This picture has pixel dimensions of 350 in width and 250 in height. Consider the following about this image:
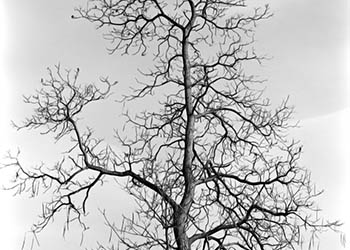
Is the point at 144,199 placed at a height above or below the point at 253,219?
below

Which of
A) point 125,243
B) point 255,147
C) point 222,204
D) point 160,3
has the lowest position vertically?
point 125,243

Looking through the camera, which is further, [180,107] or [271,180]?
[180,107]

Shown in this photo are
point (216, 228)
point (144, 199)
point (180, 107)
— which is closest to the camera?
point (144, 199)

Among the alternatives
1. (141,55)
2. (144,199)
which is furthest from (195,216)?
(141,55)

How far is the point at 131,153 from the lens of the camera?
26.5ft

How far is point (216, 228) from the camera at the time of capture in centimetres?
787

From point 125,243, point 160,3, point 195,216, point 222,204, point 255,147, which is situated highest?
point 160,3

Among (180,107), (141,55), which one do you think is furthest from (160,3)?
(180,107)

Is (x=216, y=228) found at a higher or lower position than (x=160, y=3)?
lower

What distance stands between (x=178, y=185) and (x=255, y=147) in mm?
1535

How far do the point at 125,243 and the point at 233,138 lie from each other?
3775 mm

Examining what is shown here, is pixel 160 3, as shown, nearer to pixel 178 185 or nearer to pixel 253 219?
pixel 178 185

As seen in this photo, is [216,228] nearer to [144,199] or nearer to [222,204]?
[222,204]

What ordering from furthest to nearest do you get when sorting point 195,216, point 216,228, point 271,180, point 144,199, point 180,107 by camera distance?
point 180,107, point 271,180, point 216,228, point 195,216, point 144,199
